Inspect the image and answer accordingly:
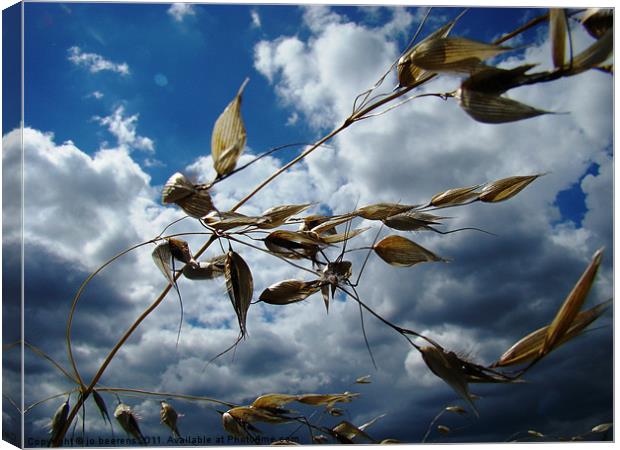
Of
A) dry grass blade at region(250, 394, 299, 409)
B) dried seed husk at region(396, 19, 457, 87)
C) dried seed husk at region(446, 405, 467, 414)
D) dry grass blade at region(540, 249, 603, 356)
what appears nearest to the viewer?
dry grass blade at region(540, 249, 603, 356)

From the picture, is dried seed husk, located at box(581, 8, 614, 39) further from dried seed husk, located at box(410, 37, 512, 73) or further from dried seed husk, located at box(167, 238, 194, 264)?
dried seed husk, located at box(167, 238, 194, 264)

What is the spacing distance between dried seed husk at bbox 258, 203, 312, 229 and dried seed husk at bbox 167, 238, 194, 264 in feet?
0.28

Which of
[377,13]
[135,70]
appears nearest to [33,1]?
[135,70]

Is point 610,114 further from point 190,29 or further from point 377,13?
point 190,29

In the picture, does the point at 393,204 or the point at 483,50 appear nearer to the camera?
the point at 483,50

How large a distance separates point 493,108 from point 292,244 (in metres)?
0.21

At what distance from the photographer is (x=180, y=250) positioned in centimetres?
52

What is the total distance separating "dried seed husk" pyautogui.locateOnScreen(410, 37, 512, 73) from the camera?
1.29ft

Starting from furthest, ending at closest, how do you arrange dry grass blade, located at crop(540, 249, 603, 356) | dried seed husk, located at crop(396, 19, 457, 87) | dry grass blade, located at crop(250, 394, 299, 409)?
dry grass blade, located at crop(250, 394, 299, 409) → dried seed husk, located at crop(396, 19, 457, 87) → dry grass blade, located at crop(540, 249, 603, 356)

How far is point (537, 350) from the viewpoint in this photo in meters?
0.40

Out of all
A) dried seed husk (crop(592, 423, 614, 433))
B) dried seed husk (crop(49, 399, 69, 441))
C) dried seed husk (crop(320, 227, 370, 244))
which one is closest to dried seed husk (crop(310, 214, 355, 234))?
dried seed husk (crop(320, 227, 370, 244))

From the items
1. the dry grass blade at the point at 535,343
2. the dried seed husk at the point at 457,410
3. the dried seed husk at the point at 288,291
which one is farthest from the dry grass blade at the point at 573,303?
the dried seed husk at the point at 457,410

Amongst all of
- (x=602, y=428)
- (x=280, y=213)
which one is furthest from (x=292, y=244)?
(x=602, y=428)

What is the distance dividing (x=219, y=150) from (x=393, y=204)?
0.17m
